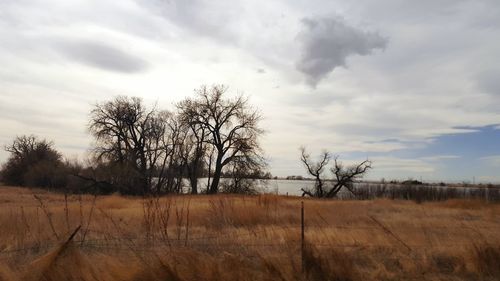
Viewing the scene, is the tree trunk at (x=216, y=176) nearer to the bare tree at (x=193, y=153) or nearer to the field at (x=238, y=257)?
the bare tree at (x=193, y=153)

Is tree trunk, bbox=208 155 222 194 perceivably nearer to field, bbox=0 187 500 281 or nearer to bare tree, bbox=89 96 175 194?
bare tree, bbox=89 96 175 194

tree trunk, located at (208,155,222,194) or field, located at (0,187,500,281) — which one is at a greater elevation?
tree trunk, located at (208,155,222,194)

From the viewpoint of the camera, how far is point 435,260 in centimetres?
1008

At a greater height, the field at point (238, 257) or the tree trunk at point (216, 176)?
the tree trunk at point (216, 176)

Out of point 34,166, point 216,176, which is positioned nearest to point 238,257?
point 216,176

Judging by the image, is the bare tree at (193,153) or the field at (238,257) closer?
the field at (238,257)

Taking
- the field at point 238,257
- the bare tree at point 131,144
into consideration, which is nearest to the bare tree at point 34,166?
the bare tree at point 131,144

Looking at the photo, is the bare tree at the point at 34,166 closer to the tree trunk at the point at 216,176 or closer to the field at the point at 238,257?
the tree trunk at the point at 216,176

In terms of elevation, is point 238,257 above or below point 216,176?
below

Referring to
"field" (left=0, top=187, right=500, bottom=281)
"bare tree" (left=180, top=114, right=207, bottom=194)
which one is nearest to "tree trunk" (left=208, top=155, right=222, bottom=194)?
"bare tree" (left=180, top=114, right=207, bottom=194)

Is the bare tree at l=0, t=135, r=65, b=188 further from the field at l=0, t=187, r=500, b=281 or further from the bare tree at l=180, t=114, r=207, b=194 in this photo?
the field at l=0, t=187, r=500, b=281

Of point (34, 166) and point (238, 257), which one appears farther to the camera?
point (34, 166)

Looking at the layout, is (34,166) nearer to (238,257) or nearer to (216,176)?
(216,176)

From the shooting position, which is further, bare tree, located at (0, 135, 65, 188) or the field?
bare tree, located at (0, 135, 65, 188)
